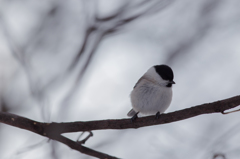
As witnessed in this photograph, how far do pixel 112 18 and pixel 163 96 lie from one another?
153 centimetres

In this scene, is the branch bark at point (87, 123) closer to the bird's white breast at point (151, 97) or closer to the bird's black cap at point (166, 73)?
the bird's white breast at point (151, 97)

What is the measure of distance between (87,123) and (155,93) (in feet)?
3.33

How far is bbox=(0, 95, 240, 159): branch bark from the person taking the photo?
1981 mm

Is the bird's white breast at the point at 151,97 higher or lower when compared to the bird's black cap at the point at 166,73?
lower

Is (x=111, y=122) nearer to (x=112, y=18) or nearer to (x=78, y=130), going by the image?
(x=78, y=130)

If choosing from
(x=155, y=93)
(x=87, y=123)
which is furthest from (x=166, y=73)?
(x=87, y=123)

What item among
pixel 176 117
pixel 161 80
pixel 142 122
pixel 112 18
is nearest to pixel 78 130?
pixel 142 122

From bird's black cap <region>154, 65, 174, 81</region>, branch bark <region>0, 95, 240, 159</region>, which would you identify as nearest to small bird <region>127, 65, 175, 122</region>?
bird's black cap <region>154, 65, 174, 81</region>

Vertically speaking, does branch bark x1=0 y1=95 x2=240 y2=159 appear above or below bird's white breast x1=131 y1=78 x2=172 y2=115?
above

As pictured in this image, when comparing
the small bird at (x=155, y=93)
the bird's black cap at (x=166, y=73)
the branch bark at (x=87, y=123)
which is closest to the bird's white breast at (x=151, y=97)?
the small bird at (x=155, y=93)

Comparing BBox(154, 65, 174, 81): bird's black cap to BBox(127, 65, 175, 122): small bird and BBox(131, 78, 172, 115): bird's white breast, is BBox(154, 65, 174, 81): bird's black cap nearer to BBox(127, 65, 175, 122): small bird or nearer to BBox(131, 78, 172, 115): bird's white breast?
BBox(127, 65, 175, 122): small bird

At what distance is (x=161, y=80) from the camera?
300 cm

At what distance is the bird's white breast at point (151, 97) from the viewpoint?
2900 mm

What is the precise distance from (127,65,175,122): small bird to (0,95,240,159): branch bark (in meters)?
0.71
